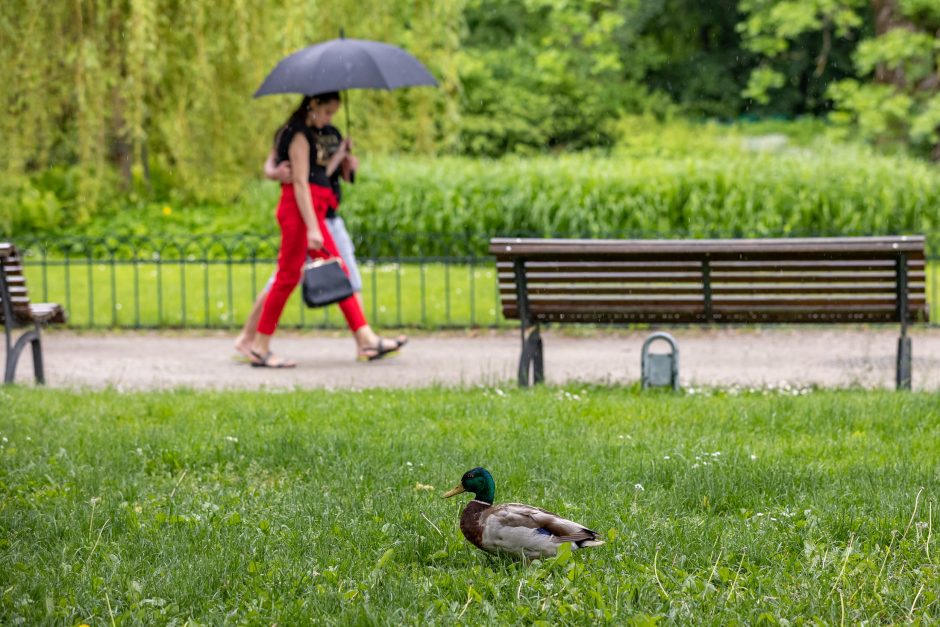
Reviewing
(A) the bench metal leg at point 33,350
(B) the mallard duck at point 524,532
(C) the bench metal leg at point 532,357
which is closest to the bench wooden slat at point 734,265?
(C) the bench metal leg at point 532,357

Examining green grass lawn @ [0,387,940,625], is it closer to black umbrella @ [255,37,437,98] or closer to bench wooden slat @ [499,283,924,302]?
bench wooden slat @ [499,283,924,302]

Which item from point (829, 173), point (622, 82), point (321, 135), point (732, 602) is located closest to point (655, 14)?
point (622, 82)

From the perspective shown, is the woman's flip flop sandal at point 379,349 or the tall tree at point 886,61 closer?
the woman's flip flop sandal at point 379,349

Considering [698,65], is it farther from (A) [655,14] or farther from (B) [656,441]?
(B) [656,441]

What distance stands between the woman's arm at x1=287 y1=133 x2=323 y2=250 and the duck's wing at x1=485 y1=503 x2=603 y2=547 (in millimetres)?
4678

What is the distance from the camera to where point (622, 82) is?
34.6 meters

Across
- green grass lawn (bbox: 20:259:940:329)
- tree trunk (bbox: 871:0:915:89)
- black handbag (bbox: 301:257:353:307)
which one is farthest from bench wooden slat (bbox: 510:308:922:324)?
tree trunk (bbox: 871:0:915:89)

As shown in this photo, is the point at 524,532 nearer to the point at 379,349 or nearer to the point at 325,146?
the point at 379,349

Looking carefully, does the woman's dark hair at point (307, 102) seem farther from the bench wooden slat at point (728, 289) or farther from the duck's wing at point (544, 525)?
the duck's wing at point (544, 525)

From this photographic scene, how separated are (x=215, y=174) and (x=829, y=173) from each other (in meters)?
6.56

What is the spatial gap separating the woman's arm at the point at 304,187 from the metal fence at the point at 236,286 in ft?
6.85

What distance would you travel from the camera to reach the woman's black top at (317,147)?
28.6 feet

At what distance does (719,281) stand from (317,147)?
280 cm

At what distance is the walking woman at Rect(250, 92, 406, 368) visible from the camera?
8.60 meters
